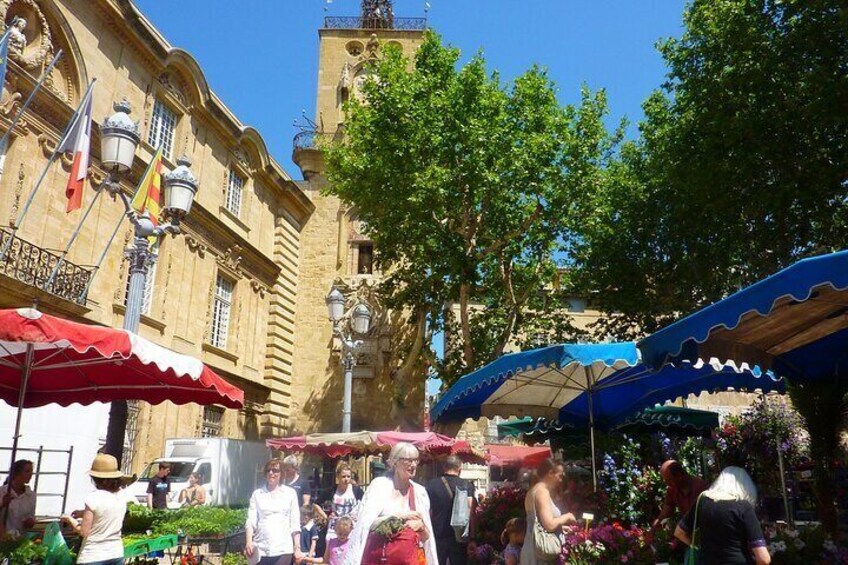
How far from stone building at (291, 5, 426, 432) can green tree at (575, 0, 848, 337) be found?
29.2 feet

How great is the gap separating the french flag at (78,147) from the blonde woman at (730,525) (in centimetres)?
1073

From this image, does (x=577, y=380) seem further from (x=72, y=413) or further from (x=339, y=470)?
(x=72, y=413)

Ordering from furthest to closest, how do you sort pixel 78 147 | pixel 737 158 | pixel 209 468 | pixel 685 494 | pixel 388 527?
pixel 209 468 → pixel 737 158 → pixel 78 147 → pixel 685 494 → pixel 388 527

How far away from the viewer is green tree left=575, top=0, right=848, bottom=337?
1384 centimetres

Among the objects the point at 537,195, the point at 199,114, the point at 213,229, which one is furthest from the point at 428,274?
the point at 199,114

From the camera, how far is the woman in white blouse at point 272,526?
258 inches

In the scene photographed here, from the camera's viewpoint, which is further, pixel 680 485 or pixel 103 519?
pixel 680 485

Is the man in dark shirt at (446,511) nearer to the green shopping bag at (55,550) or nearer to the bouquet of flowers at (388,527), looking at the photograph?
the bouquet of flowers at (388,527)

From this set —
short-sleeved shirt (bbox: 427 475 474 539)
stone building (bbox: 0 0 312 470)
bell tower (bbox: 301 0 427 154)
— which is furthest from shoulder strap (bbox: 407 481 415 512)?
bell tower (bbox: 301 0 427 154)

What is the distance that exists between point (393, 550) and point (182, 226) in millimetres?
16715

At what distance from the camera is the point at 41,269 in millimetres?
13789

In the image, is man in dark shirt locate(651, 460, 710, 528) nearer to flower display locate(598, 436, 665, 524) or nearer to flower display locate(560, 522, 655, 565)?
flower display locate(560, 522, 655, 565)

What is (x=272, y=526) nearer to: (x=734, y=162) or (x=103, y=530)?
(x=103, y=530)

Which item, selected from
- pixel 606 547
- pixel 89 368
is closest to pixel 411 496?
pixel 606 547
